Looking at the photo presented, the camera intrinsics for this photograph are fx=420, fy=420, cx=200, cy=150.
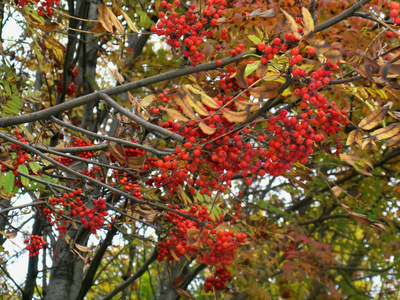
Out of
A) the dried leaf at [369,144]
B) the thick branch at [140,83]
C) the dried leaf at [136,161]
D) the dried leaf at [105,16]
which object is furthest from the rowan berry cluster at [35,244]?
the dried leaf at [369,144]

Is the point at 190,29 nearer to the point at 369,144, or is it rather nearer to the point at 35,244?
the point at 369,144

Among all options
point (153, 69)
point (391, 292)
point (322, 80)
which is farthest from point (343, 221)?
point (322, 80)

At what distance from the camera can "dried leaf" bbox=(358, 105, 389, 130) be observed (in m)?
1.57

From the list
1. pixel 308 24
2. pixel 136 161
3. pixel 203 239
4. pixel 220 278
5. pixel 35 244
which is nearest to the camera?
pixel 308 24

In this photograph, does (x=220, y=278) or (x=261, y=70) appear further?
(x=220, y=278)

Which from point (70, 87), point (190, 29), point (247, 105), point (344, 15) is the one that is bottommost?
point (247, 105)

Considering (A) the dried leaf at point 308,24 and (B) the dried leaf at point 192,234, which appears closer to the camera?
(A) the dried leaf at point 308,24

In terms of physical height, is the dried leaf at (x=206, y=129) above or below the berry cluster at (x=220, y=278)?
below

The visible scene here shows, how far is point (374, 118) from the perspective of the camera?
5.25 ft

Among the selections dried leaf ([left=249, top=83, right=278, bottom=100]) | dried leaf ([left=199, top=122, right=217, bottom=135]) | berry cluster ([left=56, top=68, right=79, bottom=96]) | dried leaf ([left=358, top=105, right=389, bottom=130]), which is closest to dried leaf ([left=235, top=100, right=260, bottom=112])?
dried leaf ([left=249, top=83, right=278, bottom=100])

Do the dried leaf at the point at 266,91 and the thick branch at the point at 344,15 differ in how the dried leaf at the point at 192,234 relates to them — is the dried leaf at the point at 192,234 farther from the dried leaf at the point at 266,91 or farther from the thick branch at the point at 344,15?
the thick branch at the point at 344,15

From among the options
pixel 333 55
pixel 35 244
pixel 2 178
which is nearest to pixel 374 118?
pixel 333 55

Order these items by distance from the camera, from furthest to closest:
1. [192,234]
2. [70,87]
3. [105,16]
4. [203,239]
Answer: [70,87] → [203,239] → [192,234] → [105,16]

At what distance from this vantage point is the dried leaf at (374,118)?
1.57 meters
